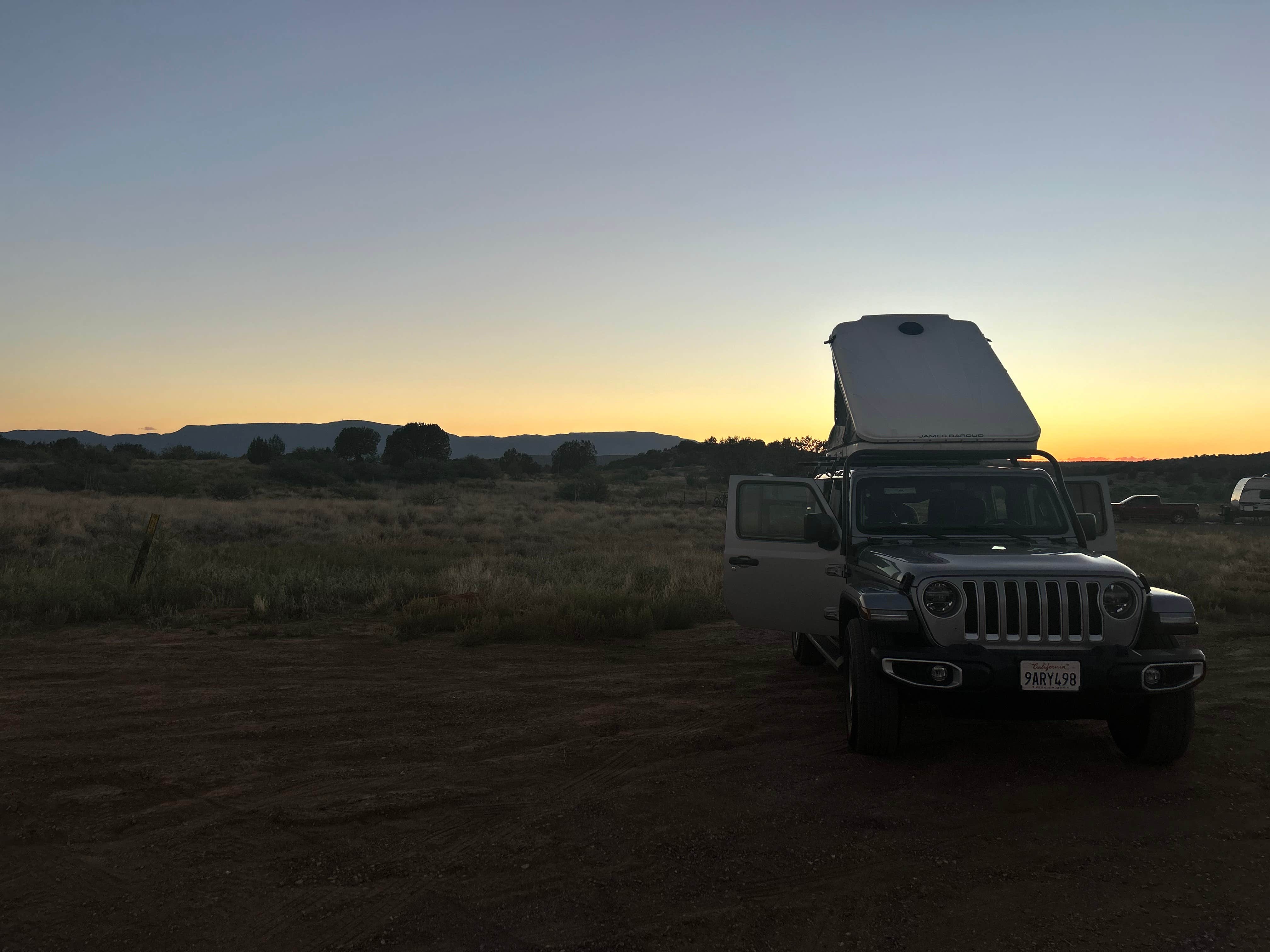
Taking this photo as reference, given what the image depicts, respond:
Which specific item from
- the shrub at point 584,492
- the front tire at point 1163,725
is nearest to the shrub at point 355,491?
the shrub at point 584,492

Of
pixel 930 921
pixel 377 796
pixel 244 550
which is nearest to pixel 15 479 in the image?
pixel 244 550

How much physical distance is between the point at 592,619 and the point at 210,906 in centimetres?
732

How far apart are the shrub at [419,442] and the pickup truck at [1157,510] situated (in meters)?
52.0

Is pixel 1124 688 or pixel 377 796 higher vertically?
pixel 1124 688

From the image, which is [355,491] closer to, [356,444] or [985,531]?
[356,444]

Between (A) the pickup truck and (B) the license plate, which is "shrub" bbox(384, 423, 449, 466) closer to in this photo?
(A) the pickup truck

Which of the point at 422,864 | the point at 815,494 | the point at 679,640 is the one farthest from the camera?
the point at 679,640

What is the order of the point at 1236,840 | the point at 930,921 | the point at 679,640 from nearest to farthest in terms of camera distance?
the point at 930,921 < the point at 1236,840 < the point at 679,640

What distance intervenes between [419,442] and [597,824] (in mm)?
72613

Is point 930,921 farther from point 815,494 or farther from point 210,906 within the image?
point 815,494

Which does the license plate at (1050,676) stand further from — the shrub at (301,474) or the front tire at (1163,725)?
the shrub at (301,474)

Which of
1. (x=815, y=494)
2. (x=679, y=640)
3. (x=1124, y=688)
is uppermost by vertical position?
(x=815, y=494)

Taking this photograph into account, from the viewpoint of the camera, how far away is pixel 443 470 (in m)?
61.0

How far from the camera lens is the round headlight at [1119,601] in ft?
16.9
